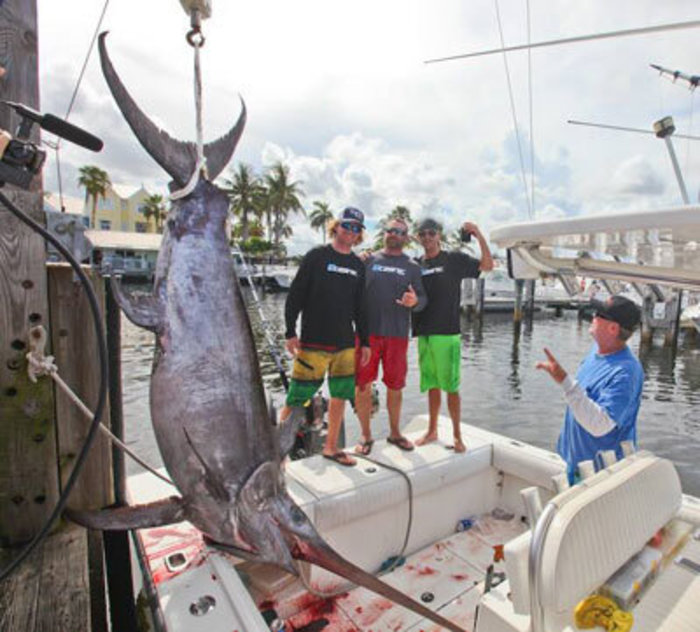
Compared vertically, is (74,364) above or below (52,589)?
above

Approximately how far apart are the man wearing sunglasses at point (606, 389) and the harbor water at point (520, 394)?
3271 mm

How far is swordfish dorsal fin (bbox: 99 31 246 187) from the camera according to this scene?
4.44ft

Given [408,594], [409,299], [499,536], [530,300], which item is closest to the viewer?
[408,594]

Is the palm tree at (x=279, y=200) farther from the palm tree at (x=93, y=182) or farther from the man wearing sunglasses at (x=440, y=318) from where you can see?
the man wearing sunglasses at (x=440, y=318)

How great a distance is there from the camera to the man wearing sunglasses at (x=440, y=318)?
370cm

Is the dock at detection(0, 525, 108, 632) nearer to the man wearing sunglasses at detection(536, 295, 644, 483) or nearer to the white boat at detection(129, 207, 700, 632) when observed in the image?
the white boat at detection(129, 207, 700, 632)

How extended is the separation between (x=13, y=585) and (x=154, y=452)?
6556 millimetres

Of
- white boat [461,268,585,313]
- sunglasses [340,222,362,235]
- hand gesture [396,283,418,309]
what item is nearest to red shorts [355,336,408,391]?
hand gesture [396,283,418,309]

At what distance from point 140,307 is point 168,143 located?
1.91 ft

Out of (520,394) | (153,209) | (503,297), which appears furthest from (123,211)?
(520,394)

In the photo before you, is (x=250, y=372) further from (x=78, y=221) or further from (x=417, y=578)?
(x=417, y=578)

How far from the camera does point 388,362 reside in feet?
12.2

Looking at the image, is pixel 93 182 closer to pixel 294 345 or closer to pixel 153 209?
pixel 153 209

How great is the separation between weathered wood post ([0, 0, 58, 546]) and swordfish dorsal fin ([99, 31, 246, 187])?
0.52 meters
